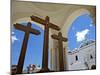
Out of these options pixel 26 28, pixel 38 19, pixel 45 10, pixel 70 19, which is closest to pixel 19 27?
pixel 26 28

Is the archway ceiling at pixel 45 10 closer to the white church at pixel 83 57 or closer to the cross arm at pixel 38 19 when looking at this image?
the cross arm at pixel 38 19

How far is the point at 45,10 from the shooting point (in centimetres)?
223

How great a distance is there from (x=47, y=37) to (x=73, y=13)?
43cm

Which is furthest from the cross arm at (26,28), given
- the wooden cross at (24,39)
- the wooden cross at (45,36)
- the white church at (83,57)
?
the white church at (83,57)

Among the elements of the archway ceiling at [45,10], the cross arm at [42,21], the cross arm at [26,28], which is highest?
the archway ceiling at [45,10]

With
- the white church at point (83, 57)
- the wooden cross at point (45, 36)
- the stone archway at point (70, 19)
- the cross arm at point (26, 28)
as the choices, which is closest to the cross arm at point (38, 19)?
the wooden cross at point (45, 36)

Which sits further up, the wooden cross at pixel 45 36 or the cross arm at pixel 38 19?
the cross arm at pixel 38 19

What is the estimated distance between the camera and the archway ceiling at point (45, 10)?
212cm

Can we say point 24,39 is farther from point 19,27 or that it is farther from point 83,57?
point 83,57

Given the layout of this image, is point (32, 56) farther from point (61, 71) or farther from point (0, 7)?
point (0, 7)

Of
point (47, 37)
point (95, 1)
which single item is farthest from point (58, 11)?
point (95, 1)

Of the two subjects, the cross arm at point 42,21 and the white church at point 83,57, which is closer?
the cross arm at point 42,21

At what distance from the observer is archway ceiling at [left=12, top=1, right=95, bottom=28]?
2.12m

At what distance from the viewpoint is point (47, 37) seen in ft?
7.30
